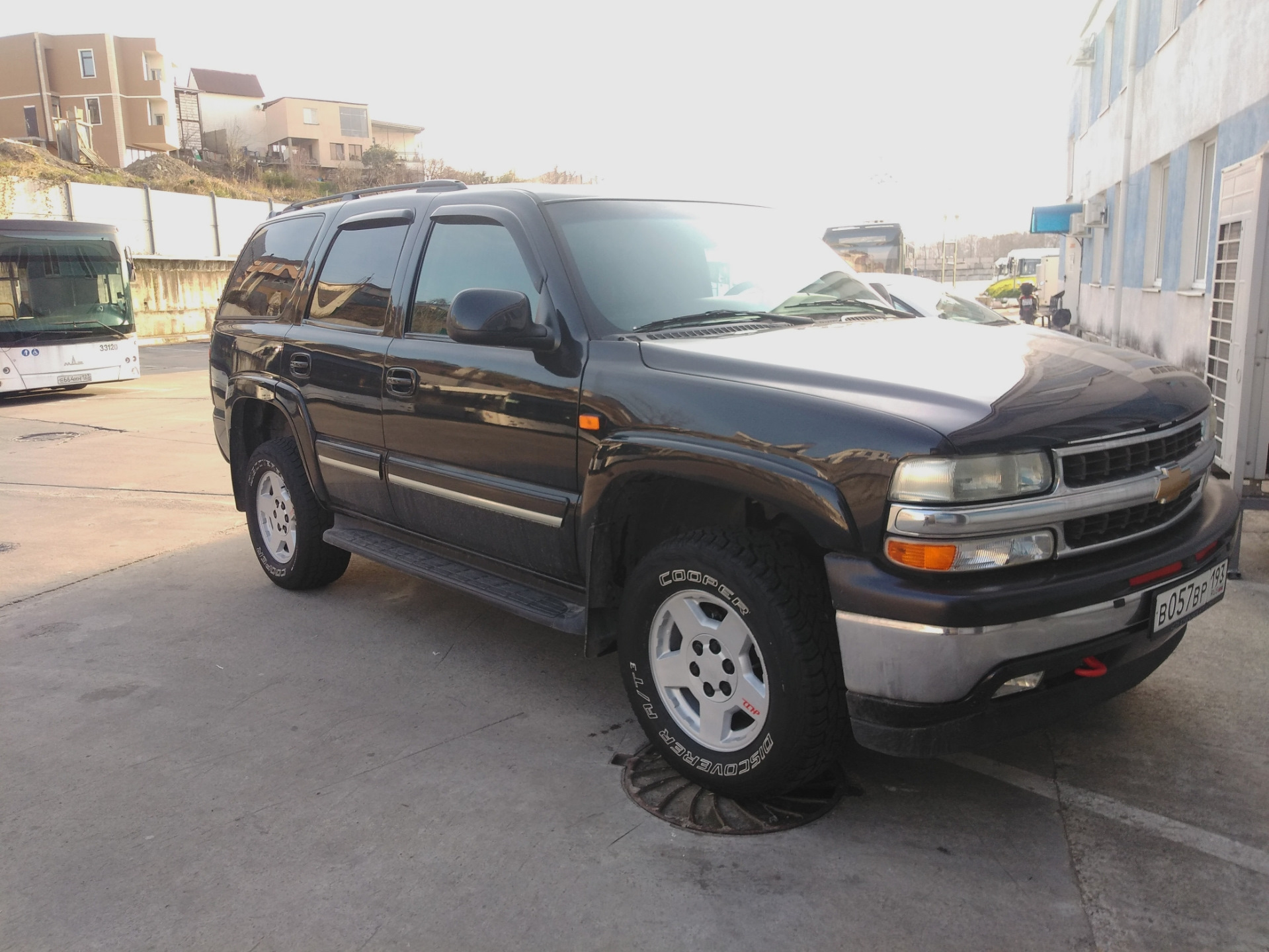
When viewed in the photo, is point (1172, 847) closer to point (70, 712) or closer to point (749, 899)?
point (749, 899)

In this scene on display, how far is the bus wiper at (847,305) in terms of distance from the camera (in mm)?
4086

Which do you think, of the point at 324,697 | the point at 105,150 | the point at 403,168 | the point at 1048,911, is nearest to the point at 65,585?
the point at 324,697

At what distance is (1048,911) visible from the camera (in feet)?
8.79

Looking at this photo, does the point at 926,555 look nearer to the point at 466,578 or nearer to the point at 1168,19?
the point at 466,578

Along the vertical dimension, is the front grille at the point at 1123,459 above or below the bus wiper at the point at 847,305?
below

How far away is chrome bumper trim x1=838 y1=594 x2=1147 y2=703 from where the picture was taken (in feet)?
8.79

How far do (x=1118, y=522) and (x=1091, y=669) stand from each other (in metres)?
0.44

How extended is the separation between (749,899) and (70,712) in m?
2.93

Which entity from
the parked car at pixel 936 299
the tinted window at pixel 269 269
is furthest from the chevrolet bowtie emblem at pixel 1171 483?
the parked car at pixel 936 299

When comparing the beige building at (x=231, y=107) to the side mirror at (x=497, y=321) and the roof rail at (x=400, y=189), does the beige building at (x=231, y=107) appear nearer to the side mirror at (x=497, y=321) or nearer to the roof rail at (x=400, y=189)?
the roof rail at (x=400, y=189)

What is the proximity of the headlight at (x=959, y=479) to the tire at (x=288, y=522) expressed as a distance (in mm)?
3394

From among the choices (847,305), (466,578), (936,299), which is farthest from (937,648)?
(936,299)

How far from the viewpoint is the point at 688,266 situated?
3.98m

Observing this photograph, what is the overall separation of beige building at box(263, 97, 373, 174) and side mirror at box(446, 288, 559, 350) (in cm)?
6833
